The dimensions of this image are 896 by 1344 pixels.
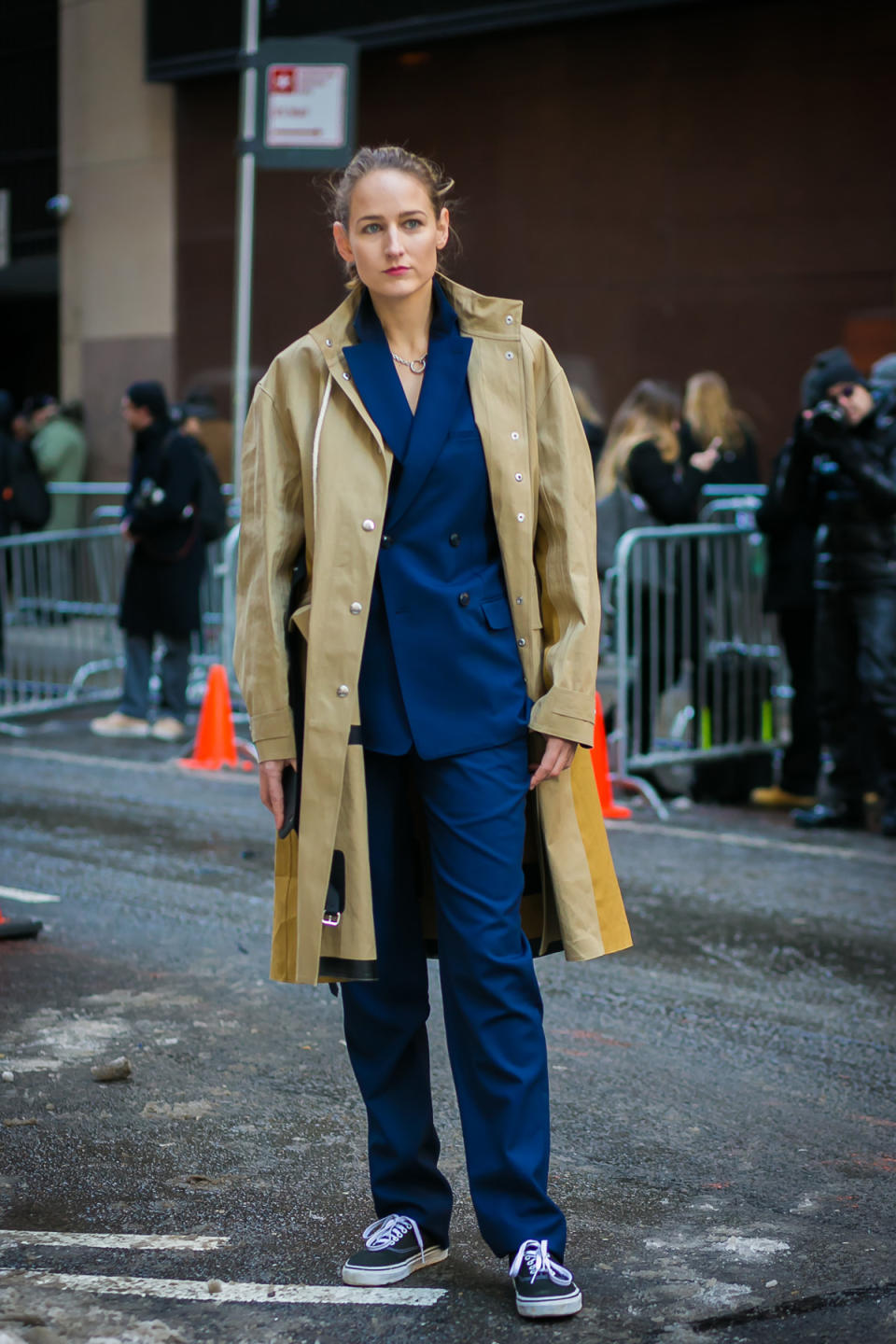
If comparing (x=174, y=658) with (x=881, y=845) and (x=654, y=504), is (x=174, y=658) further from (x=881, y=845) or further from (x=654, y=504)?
(x=881, y=845)

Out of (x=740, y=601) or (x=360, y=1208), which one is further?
(x=740, y=601)

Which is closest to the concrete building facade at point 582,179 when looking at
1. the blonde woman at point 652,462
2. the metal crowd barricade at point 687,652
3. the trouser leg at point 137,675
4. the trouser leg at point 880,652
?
the blonde woman at point 652,462

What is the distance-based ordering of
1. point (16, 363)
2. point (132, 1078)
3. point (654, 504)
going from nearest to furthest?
1. point (132, 1078)
2. point (654, 504)
3. point (16, 363)

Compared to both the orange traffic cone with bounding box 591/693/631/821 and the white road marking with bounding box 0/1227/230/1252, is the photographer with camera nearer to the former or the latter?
the orange traffic cone with bounding box 591/693/631/821

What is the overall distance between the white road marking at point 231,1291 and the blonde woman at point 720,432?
7.59m

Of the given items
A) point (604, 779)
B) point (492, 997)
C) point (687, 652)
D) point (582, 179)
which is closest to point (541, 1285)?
point (492, 997)

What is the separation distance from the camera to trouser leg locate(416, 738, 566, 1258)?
3.50 m

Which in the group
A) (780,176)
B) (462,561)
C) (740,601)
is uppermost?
(780,176)

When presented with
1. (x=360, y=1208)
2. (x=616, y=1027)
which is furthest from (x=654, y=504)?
(x=360, y=1208)

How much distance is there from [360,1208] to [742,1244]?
2.75 feet

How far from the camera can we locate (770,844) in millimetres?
8477

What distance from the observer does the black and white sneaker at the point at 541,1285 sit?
3475 millimetres

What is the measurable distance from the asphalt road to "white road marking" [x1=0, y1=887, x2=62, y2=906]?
4cm

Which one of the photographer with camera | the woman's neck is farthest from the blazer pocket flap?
the photographer with camera
